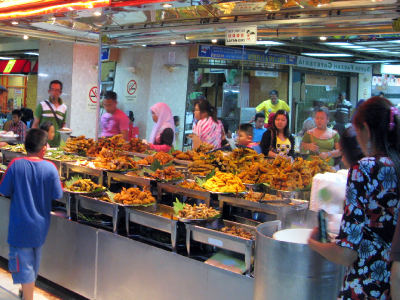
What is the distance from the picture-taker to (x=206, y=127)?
5.47 meters

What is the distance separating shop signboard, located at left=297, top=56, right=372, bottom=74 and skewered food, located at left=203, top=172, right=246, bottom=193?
373 centimetres

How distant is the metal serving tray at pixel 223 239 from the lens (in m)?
2.68

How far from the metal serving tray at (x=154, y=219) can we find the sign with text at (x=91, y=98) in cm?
527

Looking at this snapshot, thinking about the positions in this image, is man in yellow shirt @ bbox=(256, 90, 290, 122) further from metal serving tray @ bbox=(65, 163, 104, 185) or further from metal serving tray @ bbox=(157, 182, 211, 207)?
metal serving tray @ bbox=(157, 182, 211, 207)

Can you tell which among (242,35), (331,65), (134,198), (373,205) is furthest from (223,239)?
(331,65)

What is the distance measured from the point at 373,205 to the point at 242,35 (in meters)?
3.14

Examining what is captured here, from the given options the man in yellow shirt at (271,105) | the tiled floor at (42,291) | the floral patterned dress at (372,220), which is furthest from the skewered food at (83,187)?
the man in yellow shirt at (271,105)

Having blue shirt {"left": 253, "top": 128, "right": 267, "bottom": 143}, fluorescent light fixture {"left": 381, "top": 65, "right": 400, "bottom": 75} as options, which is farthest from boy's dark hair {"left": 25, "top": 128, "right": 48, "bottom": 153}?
fluorescent light fixture {"left": 381, "top": 65, "right": 400, "bottom": 75}

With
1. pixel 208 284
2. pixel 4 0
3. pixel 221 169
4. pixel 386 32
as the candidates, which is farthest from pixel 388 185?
pixel 4 0

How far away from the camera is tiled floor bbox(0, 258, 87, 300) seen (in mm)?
3818

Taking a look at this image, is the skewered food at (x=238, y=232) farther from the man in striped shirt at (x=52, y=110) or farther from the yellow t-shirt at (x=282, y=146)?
the man in striped shirt at (x=52, y=110)

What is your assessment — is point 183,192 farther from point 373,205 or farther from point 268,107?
point 268,107

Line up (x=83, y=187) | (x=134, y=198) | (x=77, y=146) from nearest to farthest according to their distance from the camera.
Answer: (x=134, y=198)
(x=83, y=187)
(x=77, y=146)

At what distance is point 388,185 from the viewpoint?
1542 mm
